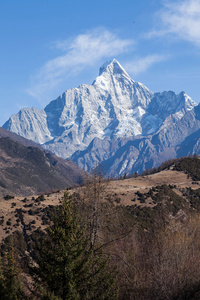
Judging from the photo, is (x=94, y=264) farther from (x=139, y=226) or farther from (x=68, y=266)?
(x=139, y=226)

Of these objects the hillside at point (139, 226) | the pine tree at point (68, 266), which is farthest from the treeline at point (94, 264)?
the hillside at point (139, 226)

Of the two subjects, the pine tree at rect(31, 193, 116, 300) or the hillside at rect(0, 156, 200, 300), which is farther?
the hillside at rect(0, 156, 200, 300)

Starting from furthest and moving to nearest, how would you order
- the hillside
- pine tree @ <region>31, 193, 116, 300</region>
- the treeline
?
1. the hillside
2. the treeline
3. pine tree @ <region>31, 193, 116, 300</region>

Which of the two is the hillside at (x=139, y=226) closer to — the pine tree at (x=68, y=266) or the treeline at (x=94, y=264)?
the treeline at (x=94, y=264)

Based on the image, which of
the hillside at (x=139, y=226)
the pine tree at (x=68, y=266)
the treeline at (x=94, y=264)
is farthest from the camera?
the hillside at (x=139, y=226)

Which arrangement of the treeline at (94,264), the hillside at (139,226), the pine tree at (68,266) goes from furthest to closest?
the hillside at (139,226) → the treeline at (94,264) → the pine tree at (68,266)

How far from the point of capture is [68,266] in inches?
907

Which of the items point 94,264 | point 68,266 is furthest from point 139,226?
point 68,266

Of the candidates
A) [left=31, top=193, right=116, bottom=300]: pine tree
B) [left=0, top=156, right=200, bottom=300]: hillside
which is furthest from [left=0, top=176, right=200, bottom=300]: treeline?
[left=0, top=156, right=200, bottom=300]: hillside

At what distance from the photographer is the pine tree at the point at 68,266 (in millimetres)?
23000

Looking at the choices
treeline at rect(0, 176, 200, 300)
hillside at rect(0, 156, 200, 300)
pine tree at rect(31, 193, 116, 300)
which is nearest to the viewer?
pine tree at rect(31, 193, 116, 300)

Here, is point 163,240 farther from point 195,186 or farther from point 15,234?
point 195,186

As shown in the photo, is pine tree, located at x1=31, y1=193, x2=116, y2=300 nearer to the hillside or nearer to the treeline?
the treeline

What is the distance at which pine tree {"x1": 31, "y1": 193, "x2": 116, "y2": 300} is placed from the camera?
23000 millimetres
